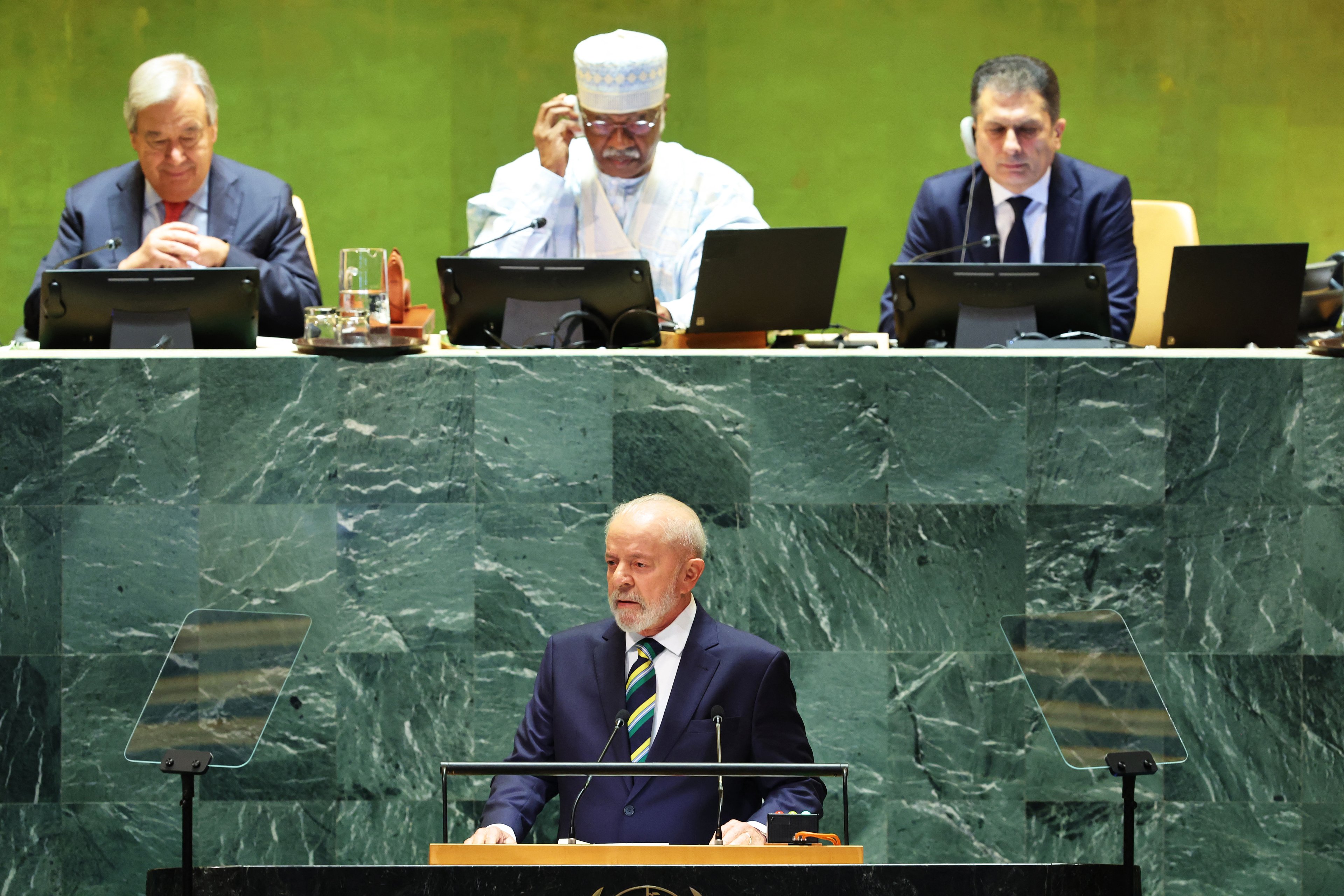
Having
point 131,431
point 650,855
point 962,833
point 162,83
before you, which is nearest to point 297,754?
point 131,431

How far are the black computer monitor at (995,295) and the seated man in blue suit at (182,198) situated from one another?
68.7 inches

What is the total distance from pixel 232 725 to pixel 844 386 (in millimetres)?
1464

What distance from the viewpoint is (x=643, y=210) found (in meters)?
4.66

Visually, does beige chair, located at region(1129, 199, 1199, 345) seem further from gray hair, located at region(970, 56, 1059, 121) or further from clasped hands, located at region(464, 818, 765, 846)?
clasped hands, located at region(464, 818, 765, 846)

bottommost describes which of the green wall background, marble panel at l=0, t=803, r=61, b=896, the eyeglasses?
Result: marble panel at l=0, t=803, r=61, b=896

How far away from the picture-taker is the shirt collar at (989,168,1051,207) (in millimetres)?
4398

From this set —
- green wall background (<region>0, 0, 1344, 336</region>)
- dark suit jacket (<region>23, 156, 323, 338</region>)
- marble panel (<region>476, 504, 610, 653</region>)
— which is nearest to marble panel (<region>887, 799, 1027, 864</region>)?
marble panel (<region>476, 504, 610, 653</region>)

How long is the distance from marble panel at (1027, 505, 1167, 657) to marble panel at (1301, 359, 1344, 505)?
310mm

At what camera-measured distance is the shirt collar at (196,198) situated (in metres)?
4.31

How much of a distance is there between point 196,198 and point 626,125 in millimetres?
1313

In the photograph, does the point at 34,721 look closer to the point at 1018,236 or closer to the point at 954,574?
the point at 954,574

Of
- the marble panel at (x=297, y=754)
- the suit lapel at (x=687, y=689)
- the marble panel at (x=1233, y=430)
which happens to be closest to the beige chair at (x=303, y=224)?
the marble panel at (x=297, y=754)

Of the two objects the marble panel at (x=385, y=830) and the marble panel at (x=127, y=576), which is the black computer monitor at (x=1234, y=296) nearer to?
the marble panel at (x=385, y=830)

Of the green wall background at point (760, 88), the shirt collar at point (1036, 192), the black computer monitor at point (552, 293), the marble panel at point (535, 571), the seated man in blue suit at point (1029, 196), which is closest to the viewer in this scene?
the marble panel at point (535, 571)
